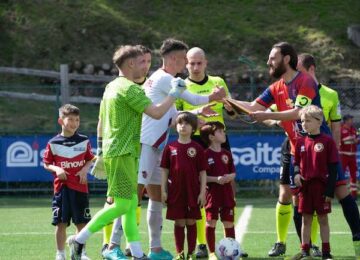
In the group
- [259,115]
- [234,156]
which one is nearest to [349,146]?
[234,156]

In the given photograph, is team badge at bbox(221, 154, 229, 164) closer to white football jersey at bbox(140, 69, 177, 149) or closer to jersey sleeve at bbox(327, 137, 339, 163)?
white football jersey at bbox(140, 69, 177, 149)

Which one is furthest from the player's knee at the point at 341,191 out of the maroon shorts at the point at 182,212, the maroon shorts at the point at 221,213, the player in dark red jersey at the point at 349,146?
the player in dark red jersey at the point at 349,146

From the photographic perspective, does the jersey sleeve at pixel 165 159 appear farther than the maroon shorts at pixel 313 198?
Yes

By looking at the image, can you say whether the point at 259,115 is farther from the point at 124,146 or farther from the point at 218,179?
the point at 124,146

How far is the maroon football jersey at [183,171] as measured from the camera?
10.5 m

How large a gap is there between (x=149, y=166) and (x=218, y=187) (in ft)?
3.16

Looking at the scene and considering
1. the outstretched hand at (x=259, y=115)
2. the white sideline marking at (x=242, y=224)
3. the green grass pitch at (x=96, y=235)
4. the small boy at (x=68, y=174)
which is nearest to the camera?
the outstretched hand at (x=259, y=115)

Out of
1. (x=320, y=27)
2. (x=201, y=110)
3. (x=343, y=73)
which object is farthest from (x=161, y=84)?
(x=320, y=27)

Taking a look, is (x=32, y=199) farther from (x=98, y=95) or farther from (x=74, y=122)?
(x=74, y=122)

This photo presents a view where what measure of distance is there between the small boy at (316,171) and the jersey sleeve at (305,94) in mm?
170

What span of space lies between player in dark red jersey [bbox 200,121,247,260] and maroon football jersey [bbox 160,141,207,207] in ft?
1.89

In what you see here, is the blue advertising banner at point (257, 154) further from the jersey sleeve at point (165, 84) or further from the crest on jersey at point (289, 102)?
the jersey sleeve at point (165, 84)

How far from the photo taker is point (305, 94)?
1059cm

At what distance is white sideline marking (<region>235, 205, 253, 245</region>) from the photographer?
13216 mm
